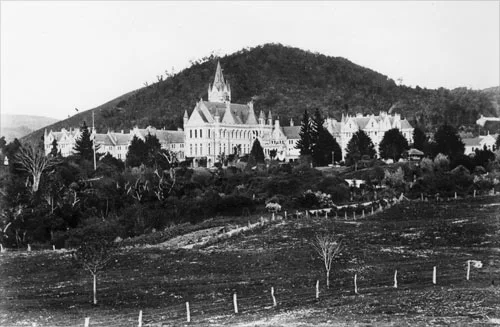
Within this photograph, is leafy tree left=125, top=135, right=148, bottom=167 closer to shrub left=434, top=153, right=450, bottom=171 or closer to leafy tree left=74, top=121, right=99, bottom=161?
leafy tree left=74, top=121, right=99, bottom=161

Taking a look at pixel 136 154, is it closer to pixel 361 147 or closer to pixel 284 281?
pixel 361 147

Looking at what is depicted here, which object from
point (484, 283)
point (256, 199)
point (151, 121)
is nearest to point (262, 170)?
point (256, 199)

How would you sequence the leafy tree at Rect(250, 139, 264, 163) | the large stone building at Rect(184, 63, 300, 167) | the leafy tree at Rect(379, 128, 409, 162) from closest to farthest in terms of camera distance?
the leafy tree at Rect(379, 128, 409, 162) → the leafy tree at Rect(250, 139, 264, 163) → the large stone building at Rect(184, 63, 300, 167)

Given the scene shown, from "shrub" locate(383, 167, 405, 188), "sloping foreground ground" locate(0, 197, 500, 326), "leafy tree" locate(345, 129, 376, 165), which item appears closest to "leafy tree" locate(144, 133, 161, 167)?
"leafy tree" locate(345, 129, 376, 165)

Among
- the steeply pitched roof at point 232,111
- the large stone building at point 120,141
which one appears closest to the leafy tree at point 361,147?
the steeply pitched roof at point 232,111

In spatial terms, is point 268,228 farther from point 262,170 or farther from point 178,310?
point 262,170

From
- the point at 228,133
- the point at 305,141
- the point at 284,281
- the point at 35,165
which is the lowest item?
the point at 284,281

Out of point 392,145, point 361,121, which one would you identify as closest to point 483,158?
point 392,145
